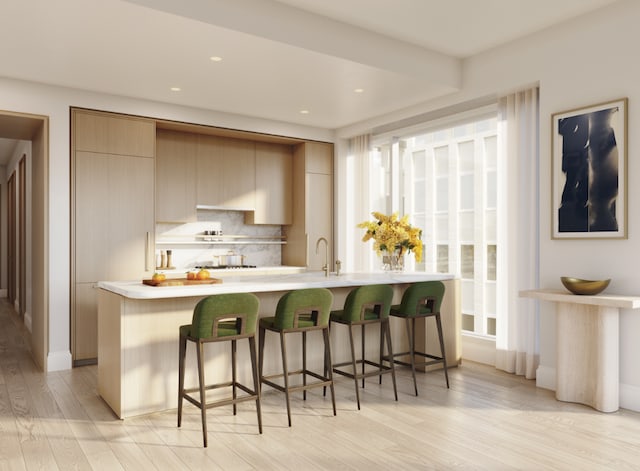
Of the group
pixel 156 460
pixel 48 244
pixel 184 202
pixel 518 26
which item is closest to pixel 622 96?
pixel 518 26

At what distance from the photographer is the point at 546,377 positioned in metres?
4.39

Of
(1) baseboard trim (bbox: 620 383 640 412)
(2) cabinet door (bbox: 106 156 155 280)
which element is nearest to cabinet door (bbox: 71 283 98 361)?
(2) cabinet door (bbox: 106 156 155 280)

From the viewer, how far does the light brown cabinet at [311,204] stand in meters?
6.91

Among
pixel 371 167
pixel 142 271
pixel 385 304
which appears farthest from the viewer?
pixel 371 167

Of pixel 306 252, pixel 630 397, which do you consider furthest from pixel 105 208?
pixel 630 397

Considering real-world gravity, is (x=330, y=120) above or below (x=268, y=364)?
above

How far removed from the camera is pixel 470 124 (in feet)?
18.6

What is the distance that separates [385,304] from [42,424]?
2.57 m

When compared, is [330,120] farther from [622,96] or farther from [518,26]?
[622,96]

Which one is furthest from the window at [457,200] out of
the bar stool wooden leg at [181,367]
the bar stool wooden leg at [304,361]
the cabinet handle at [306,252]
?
the bar stool wooden leg at [181,367]

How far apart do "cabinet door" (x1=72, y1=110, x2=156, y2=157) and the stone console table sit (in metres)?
4.03

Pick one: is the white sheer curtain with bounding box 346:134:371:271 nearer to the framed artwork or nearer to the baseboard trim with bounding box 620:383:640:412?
the framed artwork

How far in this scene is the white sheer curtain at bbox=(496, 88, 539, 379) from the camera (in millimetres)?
4668

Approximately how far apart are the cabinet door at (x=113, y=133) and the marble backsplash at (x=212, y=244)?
123cm
